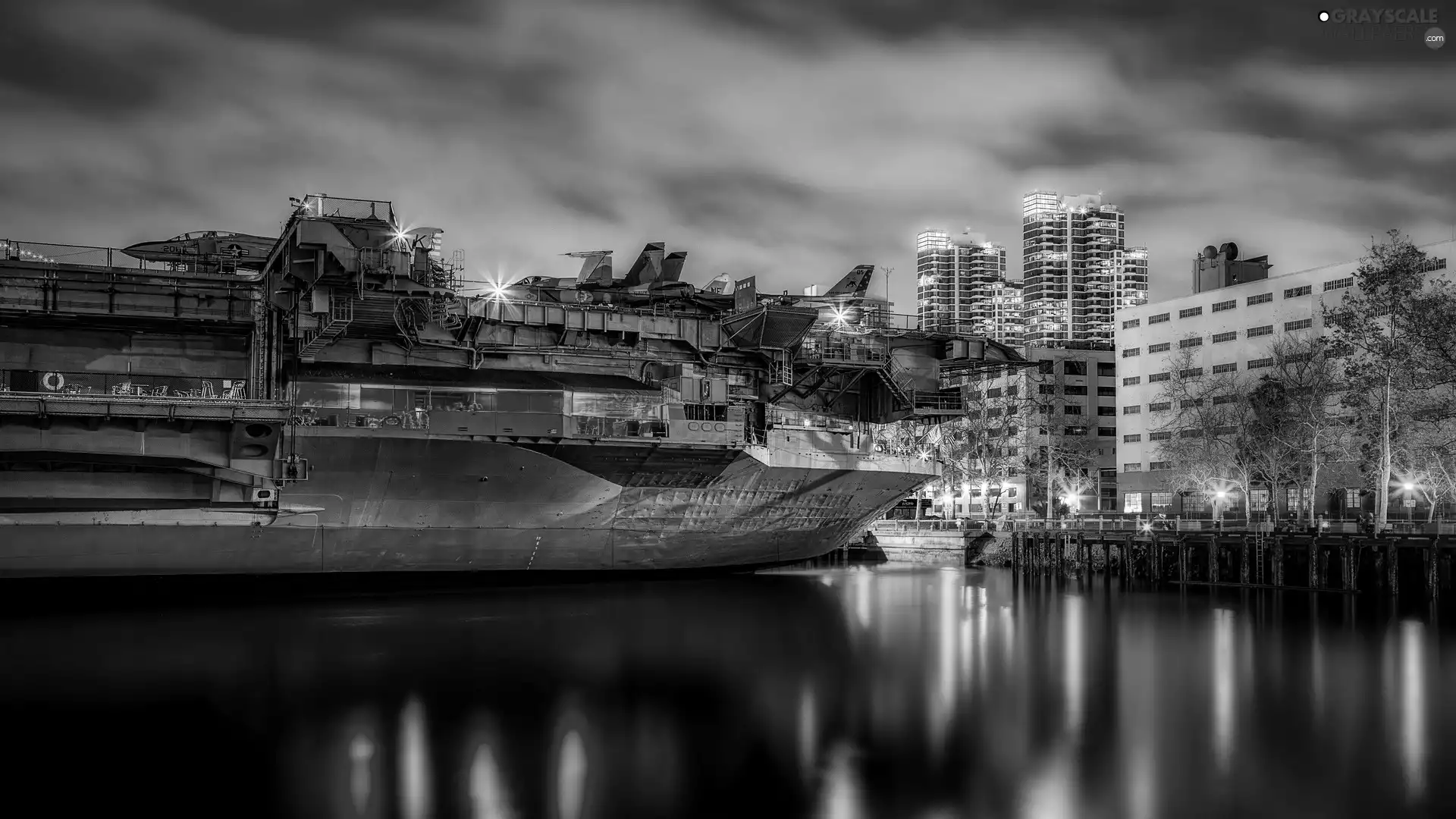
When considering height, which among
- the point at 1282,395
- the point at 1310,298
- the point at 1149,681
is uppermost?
the point at 1310,298

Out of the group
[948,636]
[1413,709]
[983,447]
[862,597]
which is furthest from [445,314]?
[983,447]

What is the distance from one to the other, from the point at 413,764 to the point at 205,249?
2709cm

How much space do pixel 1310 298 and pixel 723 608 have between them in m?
60.9

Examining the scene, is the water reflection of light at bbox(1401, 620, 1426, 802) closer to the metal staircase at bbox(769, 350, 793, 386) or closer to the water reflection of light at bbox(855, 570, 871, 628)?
the water reflection of light at bbox(855, 570, 871, 628)

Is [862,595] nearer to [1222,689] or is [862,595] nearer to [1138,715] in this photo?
[1222,689]

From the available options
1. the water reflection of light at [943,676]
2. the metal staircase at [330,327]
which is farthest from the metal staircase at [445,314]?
the water reflection of light at [943,676]

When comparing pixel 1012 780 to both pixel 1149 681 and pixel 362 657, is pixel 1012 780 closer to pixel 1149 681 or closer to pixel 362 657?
pixel 1149 681

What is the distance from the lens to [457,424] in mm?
33219

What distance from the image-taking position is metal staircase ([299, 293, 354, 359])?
3203cm

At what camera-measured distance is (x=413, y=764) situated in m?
15.5

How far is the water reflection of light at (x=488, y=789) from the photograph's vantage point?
529 inches

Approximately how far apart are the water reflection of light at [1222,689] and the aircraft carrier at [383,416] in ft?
42.8

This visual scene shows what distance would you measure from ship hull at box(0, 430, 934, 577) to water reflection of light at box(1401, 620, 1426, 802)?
1724cm

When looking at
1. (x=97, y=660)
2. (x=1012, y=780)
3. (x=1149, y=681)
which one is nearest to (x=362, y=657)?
(x=97, y=660)
